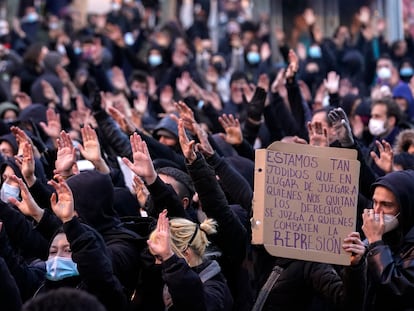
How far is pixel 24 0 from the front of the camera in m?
23.4

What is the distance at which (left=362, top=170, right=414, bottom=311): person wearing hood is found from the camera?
616 centimetres

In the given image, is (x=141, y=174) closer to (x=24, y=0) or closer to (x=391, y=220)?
(x=391, y=220)

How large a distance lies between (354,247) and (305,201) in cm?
41

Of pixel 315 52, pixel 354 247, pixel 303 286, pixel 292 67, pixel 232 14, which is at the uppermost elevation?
pixel 232 14

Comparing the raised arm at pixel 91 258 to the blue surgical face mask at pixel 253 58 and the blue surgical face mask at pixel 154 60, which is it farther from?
the blue surgical face mask at pixel 253 58

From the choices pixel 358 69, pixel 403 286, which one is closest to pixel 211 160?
pixel 403 286

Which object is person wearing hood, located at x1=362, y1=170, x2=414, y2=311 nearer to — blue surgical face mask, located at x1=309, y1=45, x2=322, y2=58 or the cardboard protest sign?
the cardboard protest sign

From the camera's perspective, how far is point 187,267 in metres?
6.11

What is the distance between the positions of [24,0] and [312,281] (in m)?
17.5

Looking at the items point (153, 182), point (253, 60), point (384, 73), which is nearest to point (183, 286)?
point (153, 182)

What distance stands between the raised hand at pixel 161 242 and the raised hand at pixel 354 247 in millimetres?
941

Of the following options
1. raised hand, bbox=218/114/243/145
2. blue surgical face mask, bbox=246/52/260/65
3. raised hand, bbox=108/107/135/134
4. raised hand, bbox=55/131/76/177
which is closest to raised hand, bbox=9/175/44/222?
raised hand, bbox=55/131/76/177

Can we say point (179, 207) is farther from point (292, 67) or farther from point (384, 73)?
point (384, 73)

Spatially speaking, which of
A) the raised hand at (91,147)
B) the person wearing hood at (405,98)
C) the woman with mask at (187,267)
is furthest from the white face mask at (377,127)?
the woman with mask at (187,267)
